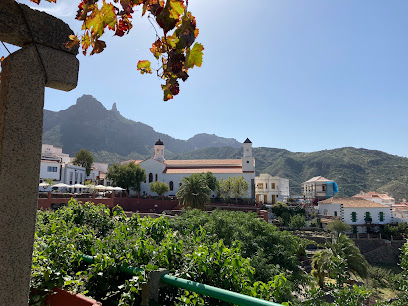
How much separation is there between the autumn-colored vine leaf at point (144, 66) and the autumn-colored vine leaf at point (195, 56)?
0.44 meters

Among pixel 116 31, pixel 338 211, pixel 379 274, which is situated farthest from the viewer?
pixel 338 211

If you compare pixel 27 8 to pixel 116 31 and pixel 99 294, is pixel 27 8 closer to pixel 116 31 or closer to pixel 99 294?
pixel 116 31

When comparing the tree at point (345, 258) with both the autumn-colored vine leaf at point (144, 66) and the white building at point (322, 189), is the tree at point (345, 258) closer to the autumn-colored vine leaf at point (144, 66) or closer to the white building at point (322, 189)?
the autumn-colored vine leaf at point (144, 66)

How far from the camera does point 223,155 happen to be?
5743 inches

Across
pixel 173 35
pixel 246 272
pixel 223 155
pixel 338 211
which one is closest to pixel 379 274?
pixel 338 211

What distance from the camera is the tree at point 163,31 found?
1.21 meters

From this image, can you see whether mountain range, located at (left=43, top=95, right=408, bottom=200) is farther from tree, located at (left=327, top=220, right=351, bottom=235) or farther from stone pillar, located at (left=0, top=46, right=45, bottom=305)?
stone pillar, located at (left=0, top=46, right=45, bottom=305)

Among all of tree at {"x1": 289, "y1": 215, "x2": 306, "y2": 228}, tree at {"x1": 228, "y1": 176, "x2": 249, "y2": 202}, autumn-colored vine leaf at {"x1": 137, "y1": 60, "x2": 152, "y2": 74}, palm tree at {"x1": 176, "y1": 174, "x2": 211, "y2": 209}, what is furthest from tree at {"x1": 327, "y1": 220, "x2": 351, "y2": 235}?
autumn-colored vine leaf at {"x1": 137, "y1": 60, "x2": 152, "y2": 74}

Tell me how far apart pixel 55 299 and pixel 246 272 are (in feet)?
5.41

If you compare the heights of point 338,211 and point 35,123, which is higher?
point 35,123

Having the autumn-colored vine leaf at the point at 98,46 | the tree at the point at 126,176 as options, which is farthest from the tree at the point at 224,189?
the autumn-colored vine leaf at the point at 98,46

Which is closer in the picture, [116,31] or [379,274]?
[116,31]

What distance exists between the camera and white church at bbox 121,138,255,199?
4347 cm

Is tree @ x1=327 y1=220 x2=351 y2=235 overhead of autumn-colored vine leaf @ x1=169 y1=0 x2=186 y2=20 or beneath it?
beneath
